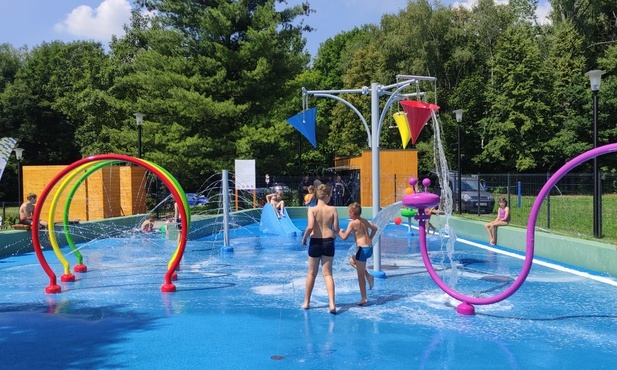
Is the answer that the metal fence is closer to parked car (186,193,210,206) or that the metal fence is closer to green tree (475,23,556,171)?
parked car (186,193,210,206)

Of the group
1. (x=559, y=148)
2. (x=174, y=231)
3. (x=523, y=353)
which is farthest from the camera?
(x=559, y=148)

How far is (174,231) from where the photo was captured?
1645 cm

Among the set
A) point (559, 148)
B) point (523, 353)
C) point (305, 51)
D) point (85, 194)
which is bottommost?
point (523, 353)

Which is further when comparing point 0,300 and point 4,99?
point 4,99

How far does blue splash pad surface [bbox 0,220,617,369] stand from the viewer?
5.59m

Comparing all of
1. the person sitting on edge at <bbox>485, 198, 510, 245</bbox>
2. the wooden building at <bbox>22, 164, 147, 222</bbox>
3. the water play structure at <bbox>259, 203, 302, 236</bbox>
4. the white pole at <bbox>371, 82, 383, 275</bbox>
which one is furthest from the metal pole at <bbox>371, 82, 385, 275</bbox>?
the wooden building at <bbox>22, 164, 147, 222</bbox>

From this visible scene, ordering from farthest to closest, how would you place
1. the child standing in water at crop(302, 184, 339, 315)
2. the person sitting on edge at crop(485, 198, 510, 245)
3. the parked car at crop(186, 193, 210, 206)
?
the parked car at crop(186, 193, 210, 206) < the person sitting on edge at crop(485, 198, 510, 245) < the child standing in water at crop(302, 184, 339, 315)

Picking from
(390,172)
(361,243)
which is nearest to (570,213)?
(390,172)

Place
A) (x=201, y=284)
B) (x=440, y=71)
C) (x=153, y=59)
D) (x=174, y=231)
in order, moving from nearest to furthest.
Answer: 1. (x=201, y=284)
2. (x=174, y=231)
3. (x=153, y=59)
4. (x=440, y=71)

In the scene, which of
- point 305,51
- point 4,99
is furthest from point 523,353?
point 4,99

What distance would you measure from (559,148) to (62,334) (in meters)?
41.8

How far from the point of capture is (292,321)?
704cm

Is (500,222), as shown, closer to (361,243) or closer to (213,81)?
(361,243)

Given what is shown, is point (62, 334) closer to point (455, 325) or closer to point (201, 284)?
point (201, 284)
